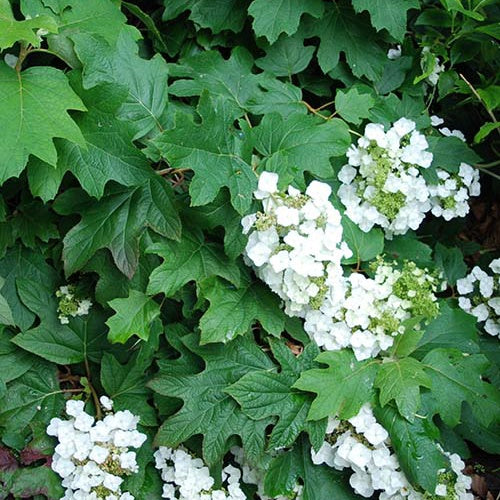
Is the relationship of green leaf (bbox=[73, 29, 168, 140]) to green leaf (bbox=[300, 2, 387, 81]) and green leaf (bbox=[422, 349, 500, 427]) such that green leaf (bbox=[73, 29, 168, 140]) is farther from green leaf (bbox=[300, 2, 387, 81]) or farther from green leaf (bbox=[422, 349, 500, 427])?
green leaf (bbox=[422, 349, 500, 427])

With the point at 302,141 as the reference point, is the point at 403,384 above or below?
below

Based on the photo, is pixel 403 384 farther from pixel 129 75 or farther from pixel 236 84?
pixel 129 75

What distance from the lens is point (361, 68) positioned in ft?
9.47

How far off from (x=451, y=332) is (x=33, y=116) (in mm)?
1765

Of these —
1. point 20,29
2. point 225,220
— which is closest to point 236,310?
point 225,220

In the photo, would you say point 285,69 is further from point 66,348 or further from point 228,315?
point 66,348

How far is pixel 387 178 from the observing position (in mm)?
2582

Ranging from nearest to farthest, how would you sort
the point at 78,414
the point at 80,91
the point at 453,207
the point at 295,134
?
the point at 80,91 < the point at 295,134 < the point at 78,414 < the point at 453,207

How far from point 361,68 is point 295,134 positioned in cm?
Answer: 62

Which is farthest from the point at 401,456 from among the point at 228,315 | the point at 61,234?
the point at 61,234

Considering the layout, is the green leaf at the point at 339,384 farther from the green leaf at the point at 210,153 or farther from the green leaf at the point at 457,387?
the green leaf at the point at 210,153

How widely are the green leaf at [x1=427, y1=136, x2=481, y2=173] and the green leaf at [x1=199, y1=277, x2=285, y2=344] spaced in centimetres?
96

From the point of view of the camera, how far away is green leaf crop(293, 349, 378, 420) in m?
2.39

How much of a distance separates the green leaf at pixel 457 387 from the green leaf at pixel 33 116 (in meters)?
1.50
